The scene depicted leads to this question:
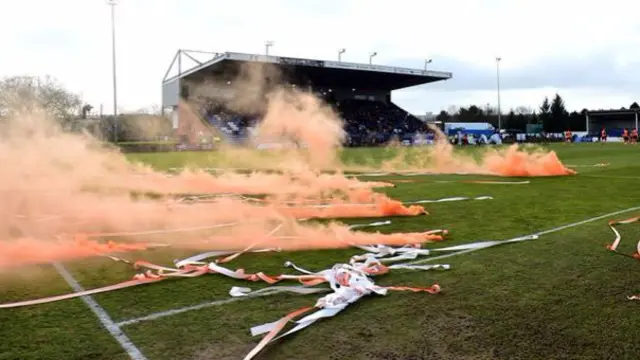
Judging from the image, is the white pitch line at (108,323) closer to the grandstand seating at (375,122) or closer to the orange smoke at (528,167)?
the orange smoke at (528,167)

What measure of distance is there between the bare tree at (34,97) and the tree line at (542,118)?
299 ft

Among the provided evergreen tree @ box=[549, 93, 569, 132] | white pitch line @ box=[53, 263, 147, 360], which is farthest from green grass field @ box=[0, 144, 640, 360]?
evergreen tree @ box=[549, 93, 569, 132]

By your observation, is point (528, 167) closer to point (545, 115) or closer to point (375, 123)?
point (375, 123)

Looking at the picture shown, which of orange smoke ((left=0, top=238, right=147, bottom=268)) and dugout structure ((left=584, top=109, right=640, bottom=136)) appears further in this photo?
dugout structure ((left=584, top=109, right=640, bottom=136))

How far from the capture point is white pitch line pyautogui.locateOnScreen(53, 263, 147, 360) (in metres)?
3.76

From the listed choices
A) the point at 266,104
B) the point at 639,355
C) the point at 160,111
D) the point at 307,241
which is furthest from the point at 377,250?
the point at 160,111

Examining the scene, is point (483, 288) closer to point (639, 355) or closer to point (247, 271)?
point (639, 355)

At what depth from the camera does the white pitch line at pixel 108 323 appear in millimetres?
3764

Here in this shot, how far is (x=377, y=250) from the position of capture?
6.70 meters

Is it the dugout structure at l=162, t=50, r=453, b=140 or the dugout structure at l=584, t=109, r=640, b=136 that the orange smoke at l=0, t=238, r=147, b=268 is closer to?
the dugout structure at l=162, t=50, r=453, b=140

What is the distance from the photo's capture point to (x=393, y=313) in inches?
177

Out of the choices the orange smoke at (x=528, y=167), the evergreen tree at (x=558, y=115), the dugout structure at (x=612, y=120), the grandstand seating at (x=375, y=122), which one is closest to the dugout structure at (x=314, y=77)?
the grandstand seating at (x=375, y=122)

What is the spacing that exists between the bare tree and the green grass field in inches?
372

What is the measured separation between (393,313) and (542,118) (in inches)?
4563
